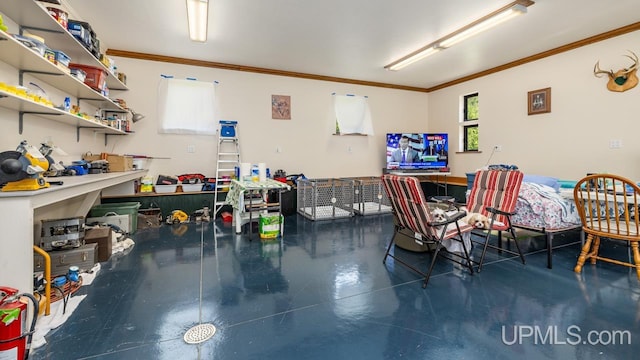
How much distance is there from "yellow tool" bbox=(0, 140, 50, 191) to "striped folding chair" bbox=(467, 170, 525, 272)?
3602 millimetres

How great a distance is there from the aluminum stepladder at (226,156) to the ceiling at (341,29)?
123 cm

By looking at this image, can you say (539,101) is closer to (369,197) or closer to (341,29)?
(369,197)

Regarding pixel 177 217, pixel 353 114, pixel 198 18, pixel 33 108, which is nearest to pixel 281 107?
pixel 353 114

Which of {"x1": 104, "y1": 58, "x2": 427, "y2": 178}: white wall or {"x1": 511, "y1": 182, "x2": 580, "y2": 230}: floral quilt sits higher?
{"x1": 104, "y1": 58, "x2": 427, "y2": 178}: white wall

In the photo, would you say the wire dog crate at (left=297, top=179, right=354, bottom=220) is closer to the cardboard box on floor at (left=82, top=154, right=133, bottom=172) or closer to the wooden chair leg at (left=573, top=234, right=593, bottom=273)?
the cardboard box on floor at (left=82, top=154, right=133, bottom=172)

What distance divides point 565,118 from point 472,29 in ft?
7.44

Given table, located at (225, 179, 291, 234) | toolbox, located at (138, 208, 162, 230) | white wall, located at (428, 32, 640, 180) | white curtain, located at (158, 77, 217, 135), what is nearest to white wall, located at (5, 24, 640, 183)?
white wall, located at (428, 32, 640, 180)

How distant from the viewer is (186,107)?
198 inches

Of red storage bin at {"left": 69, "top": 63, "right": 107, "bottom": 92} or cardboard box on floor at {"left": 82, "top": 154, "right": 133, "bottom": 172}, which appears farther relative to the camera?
cardboard box on floor at {"left": 82, "top": 154, "right": 133, "bottom": 172}

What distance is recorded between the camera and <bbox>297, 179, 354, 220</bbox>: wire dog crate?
16.5ft

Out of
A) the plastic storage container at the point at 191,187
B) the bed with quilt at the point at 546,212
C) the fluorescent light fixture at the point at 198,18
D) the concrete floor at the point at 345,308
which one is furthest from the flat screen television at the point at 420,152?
the fluorescent light fixture at the point at 198,18

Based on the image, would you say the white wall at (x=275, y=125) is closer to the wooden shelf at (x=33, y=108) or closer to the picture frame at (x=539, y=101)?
the wooden shelf at (x=33, y=108)

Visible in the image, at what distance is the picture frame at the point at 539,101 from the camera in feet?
15.3

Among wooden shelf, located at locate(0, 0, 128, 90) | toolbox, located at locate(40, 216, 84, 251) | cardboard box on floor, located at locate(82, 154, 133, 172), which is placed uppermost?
wooden shelf, located at locate(0, 0, 128, 90)
